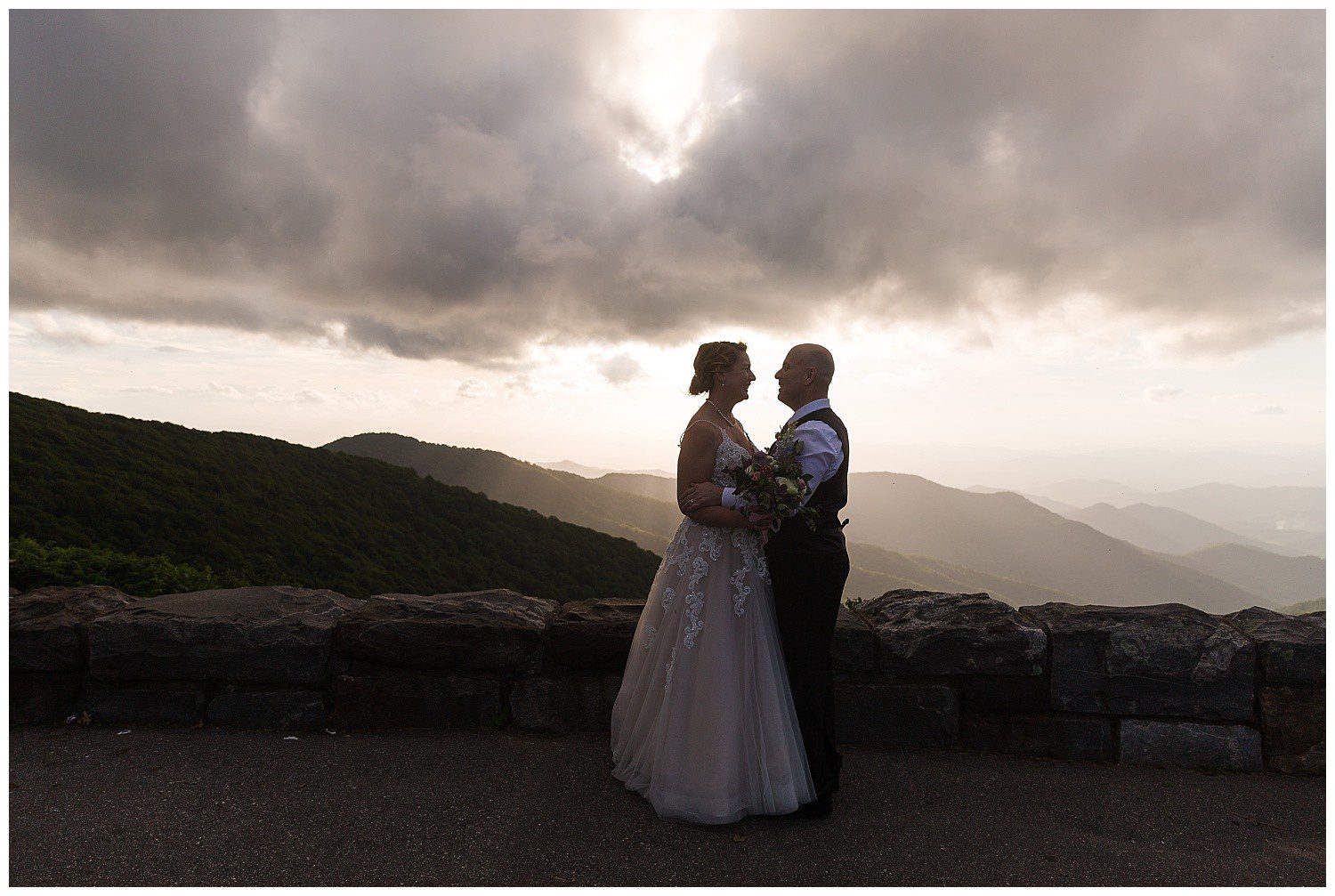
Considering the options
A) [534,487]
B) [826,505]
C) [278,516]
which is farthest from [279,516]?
[534,487]

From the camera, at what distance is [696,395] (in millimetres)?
4199

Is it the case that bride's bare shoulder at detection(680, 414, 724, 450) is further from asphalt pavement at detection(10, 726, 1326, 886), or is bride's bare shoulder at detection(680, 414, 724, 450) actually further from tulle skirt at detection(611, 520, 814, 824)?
asphalt pavement at detection(10, 726, 1326, 886)

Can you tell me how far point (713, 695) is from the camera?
147 inches

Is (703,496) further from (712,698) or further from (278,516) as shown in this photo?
(278,516)

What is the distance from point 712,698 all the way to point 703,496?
3.55 feet

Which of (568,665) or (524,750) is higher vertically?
(568,665)

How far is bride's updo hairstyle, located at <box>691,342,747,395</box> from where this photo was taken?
13.3 ft

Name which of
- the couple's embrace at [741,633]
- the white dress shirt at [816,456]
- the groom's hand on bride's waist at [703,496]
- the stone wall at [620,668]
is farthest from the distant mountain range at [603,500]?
the white dress shirt at [816,456]

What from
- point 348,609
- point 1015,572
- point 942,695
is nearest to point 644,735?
point 942,695

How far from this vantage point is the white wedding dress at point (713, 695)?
3592 mm

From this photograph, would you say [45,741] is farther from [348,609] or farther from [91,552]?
[91,552]

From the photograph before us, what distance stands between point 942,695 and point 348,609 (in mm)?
4144

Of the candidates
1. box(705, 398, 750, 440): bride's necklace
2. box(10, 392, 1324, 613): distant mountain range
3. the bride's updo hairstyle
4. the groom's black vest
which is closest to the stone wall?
the groom's black vest

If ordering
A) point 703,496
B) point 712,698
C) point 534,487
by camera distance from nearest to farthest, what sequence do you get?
point 712,698, point 703,496, point 534,487
